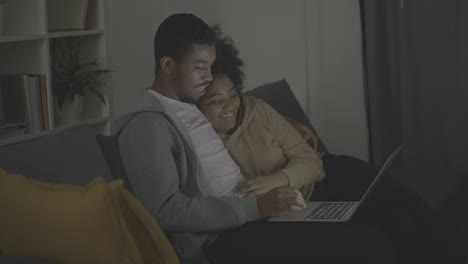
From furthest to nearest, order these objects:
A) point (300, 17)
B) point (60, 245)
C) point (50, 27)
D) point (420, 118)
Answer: point (300, 17) → point (420, 118) → point (50, 27) → point (60, 245)

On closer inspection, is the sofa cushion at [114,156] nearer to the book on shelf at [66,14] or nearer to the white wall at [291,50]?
the book on shelf at [66,14]

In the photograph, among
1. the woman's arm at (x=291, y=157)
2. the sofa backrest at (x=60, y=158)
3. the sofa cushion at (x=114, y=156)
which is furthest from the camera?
the woman's arm at (x=291, y=157)

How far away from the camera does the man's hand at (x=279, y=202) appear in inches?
81.3

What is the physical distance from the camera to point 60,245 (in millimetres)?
1634

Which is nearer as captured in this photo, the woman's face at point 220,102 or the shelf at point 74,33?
the woman's face at point 220,102

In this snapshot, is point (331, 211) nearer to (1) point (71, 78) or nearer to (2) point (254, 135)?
(2) point (254, 135)

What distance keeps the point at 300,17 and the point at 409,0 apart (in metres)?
0.58

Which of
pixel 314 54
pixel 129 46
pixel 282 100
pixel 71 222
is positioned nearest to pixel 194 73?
pixel 71 222

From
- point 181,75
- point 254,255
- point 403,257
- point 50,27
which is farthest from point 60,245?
point 50,27

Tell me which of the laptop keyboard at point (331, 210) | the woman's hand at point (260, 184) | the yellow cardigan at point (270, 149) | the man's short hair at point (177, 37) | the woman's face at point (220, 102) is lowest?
the laptop keyboard at point (331, 210)

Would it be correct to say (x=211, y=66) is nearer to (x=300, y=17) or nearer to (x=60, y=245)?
(x=60, y=245)

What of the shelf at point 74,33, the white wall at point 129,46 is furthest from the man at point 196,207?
the white wall at point 129,46

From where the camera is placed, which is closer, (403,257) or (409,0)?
(403,257)

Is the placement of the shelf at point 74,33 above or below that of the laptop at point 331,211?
above
